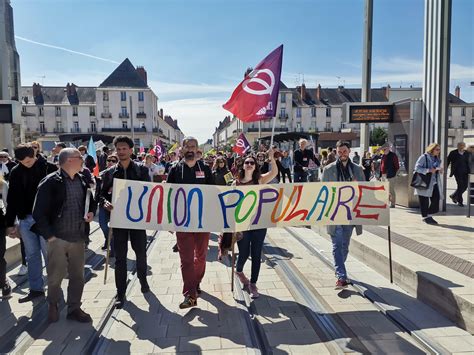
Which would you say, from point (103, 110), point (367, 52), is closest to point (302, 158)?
point (367, 52)

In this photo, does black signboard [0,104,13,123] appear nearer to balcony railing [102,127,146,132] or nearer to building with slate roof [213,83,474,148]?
balcony railing [102,127,146,132]

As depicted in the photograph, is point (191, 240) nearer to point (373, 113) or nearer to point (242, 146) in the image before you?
point (373, 113)

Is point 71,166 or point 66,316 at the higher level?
point 71,166

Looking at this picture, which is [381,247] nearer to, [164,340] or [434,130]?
[164,340]

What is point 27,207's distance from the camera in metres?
4.75

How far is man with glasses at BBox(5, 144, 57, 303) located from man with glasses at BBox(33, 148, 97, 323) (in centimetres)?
81

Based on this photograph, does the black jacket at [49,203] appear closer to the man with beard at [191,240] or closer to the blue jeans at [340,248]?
the man with beard at [191,240]

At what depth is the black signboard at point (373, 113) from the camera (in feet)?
36.8

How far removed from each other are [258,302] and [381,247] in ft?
8.11

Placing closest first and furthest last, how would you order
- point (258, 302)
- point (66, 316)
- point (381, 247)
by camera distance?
1. point (66, 316)
2. point (258, 302)
3. point (381, 247)

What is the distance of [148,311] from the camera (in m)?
4.45

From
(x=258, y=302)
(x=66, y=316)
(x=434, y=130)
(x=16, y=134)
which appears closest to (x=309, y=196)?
(x=258, y=302)

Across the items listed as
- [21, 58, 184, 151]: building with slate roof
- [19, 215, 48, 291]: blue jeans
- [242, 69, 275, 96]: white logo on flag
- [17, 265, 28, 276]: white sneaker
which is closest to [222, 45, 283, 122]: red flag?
[242, 69, 275, 96]: white logo on flag

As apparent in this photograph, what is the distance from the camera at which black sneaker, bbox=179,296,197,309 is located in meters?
4.42
